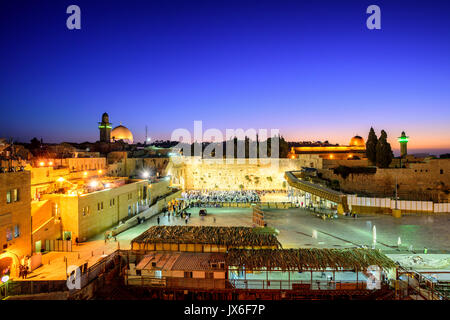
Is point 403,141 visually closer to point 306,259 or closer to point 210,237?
point 306,259

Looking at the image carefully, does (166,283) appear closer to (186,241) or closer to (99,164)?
(186,241)

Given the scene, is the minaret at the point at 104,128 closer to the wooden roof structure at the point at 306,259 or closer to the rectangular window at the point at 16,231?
the rectangular window at the point at 16,231

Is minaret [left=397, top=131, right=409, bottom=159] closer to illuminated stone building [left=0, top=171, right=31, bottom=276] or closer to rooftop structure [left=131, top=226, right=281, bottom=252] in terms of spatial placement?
rooftop structure [left=131, top=226, right=281, bottom=252]

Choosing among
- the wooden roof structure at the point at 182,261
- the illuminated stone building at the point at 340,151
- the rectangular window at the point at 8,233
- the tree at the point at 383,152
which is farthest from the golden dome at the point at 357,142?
the rectangular window at the point at 8,233

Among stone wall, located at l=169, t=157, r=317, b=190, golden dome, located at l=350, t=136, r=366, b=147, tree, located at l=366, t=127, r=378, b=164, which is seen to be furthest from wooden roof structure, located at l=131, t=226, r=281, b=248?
golden dome, located at l=350, t=136, r=366, b=147

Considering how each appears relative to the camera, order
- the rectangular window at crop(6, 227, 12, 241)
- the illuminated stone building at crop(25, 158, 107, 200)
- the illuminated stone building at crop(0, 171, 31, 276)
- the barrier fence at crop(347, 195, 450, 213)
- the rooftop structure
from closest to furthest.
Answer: the illuminated stone building at crop(0, 171, 31, 276), the rectangular window at crop(6, 227, 12, 241), the rooftop structure, the illuminated stone building at crop(25, 158, 107, 200), the barrier fence at crop(347, 195, 450, 213)
